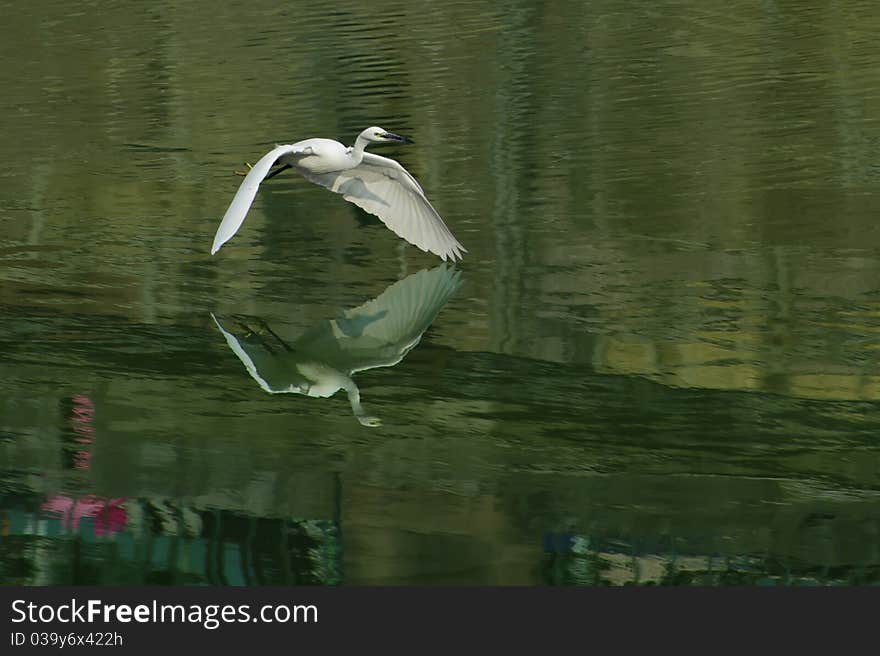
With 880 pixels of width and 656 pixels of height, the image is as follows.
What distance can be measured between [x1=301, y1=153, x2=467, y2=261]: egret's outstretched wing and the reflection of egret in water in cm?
43

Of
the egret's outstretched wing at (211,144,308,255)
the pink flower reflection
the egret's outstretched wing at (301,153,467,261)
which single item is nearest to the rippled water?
the pink flower reflection

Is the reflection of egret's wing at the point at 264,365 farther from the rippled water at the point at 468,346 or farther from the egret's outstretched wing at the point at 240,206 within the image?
the egret's outstretched wing at the point at 240,206

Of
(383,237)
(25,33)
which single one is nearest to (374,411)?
(383,237)

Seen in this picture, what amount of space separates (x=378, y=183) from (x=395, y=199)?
0.64 ft

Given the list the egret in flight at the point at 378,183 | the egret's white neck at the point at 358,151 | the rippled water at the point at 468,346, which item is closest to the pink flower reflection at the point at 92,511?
the rippled water at the point at 468,346

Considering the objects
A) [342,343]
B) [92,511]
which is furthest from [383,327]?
[92,511]

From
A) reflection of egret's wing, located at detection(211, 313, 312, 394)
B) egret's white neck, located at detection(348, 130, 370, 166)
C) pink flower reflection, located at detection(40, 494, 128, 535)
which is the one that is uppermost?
egret's white neck, located at detection(348, 130, 370, 166)

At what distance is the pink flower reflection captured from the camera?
8.05 meters

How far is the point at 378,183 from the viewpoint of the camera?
12.5 meters

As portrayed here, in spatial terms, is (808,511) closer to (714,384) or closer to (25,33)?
(714,384)

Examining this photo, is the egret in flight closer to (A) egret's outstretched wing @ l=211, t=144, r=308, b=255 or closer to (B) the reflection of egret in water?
(B) the reflection of egret in water

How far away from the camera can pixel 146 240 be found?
1376 centimetres

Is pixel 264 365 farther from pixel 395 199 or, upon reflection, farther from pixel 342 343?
pixel 395 199

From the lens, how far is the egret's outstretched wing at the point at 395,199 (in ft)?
40.5
